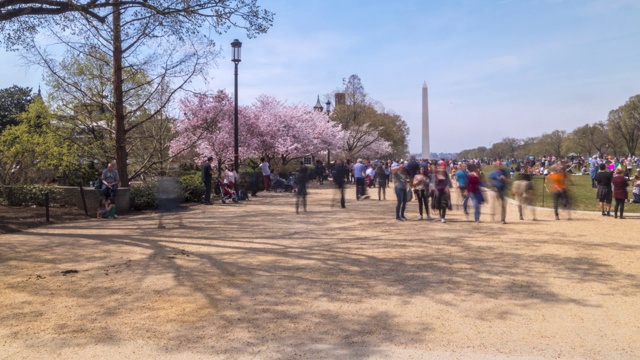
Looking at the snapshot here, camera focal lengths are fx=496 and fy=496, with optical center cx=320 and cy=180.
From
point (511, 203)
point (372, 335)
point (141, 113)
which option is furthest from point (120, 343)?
point (141, 113)

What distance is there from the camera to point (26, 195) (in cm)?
1388

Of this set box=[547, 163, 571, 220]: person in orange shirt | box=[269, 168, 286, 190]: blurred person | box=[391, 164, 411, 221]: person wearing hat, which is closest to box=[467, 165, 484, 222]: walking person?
box=[391, 164, 411, 221]: person wearing hat

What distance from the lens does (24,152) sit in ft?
50.7

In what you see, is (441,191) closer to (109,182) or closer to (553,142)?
(109,182)

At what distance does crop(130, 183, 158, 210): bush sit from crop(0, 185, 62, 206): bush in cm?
203

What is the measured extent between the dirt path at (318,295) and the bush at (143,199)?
4.37 m

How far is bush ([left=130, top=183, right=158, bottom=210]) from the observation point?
1514 centimetres

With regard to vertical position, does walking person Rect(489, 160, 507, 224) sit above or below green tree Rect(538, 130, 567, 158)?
below

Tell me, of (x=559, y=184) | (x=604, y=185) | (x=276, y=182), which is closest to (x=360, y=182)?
(x=276, y=182)

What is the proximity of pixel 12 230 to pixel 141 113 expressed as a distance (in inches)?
575

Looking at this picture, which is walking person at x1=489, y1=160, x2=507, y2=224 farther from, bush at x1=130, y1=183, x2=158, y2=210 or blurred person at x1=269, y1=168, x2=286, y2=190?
blurred person at x1=269, y1=168, x2=286, y2=190

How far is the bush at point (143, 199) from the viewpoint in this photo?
15.1 m

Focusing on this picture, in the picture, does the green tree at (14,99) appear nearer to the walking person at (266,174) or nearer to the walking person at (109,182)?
the walking person at (266,174)

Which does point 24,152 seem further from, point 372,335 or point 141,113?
point 372,335
